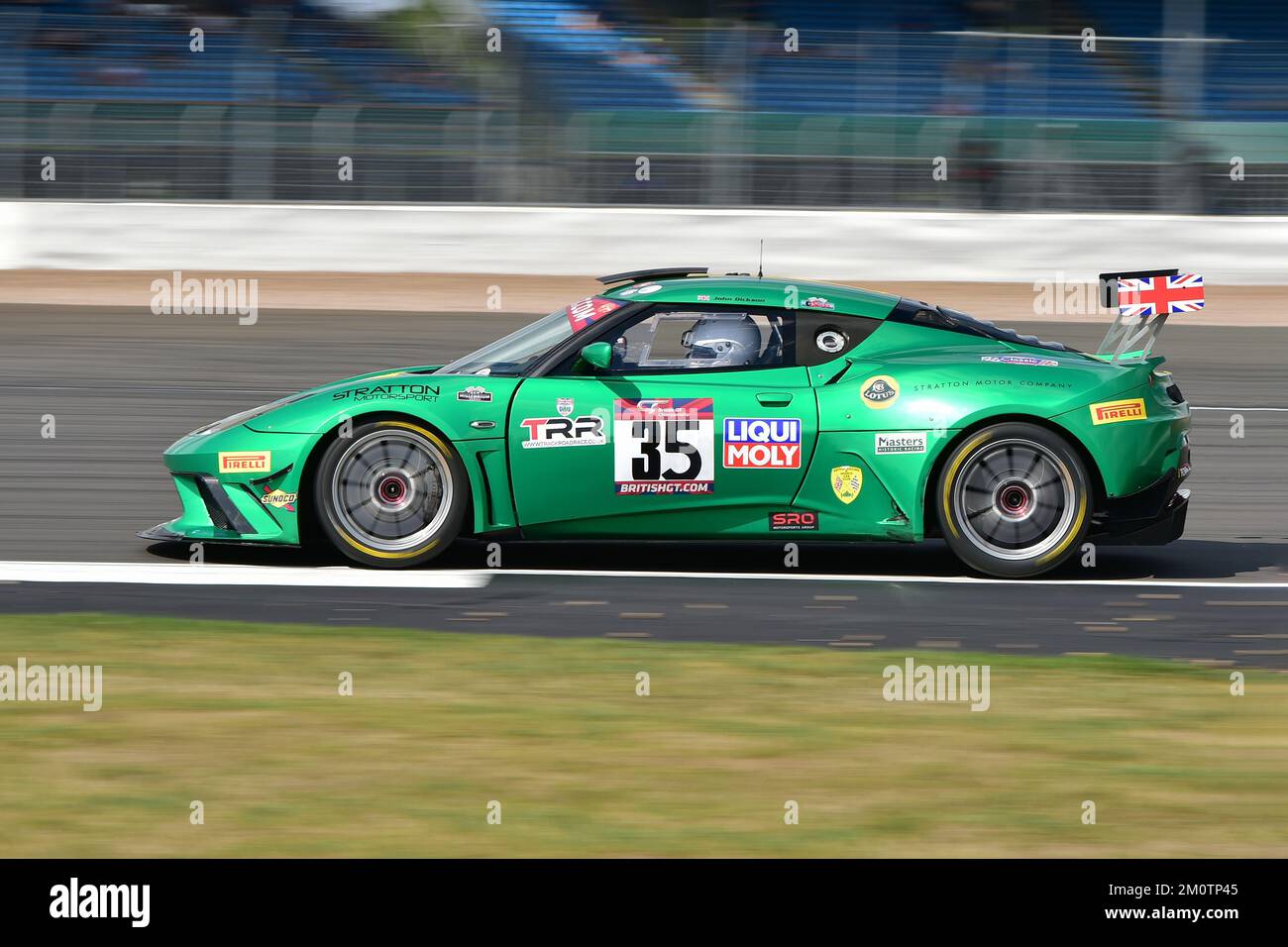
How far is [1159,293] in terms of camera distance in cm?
771

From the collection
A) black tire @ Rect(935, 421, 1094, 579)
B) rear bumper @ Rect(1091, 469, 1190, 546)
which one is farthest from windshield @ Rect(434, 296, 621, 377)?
rear bumper @ Rect(1091, 469, 1190, 546)

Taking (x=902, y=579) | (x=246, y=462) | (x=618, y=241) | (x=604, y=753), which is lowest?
(x=604, y=753)

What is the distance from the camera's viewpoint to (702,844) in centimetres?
445

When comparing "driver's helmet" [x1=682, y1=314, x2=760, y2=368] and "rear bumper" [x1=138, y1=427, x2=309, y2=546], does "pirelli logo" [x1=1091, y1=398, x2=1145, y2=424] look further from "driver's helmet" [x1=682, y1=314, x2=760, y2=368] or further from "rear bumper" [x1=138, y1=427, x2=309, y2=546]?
"rear bumper" [x1=138, y1=427, x2=309, y2=546]

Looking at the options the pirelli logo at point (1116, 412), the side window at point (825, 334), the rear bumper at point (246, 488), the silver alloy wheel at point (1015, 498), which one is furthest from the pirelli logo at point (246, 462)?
the pirelli logo at point (1116, 412)

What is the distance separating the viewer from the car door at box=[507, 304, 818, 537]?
738cm

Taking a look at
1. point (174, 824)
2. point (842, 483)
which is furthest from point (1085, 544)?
point (174, 824)

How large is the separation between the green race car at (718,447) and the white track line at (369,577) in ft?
0.45

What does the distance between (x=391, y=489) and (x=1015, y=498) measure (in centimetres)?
271

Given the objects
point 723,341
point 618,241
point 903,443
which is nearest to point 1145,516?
point 903,443

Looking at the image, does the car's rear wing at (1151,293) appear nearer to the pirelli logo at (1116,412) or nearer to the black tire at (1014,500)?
the pirelli logo at (1116,412)

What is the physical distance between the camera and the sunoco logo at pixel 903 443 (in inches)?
292

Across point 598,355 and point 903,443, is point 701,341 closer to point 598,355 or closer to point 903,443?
point 598,355
